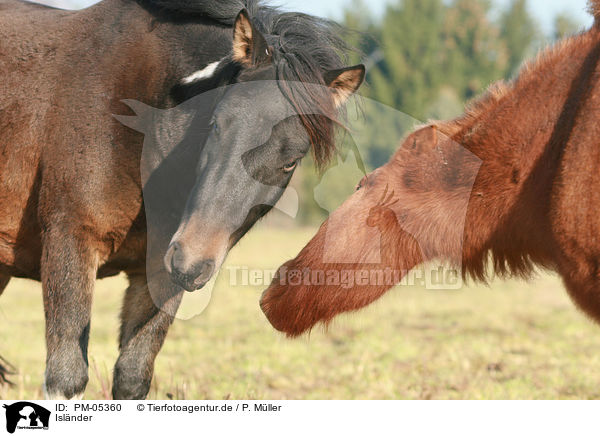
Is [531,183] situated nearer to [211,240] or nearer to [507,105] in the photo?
[507,105]

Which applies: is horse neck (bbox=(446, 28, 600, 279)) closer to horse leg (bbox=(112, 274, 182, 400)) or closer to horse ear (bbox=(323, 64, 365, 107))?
horse ear (bbox=(323, 64, 365, 107))

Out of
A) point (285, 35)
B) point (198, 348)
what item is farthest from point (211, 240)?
point (198, 348)

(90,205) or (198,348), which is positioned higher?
(90,205)

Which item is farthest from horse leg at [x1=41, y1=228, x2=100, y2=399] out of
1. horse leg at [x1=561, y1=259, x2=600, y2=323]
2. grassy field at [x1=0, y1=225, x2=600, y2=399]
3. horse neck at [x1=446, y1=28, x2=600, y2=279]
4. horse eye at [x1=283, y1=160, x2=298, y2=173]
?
horse leg at [x1=561, y1=259, x2=600, y2=323]

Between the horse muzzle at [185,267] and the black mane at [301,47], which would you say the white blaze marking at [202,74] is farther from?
the horse muzzle at [185,267]

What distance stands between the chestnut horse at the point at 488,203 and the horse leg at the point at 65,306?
955 mm

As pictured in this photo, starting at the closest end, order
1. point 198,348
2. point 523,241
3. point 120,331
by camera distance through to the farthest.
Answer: point 523,241
point 120,331
point 198,348

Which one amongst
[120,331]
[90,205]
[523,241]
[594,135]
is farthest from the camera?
[120,331]

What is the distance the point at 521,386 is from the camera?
15.8 ft

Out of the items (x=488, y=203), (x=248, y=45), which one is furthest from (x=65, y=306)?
(x=488, y=203)

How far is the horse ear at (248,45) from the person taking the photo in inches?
129

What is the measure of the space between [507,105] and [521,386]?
8.80ft
